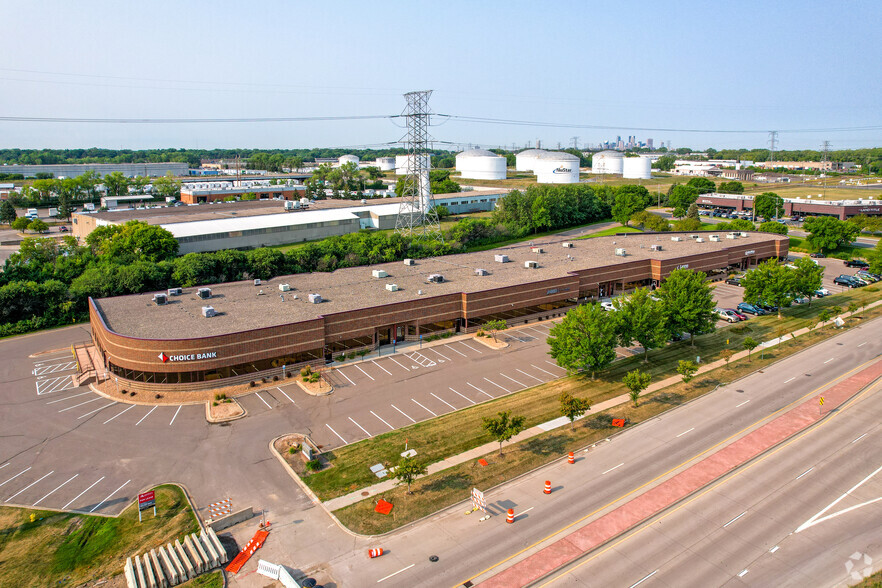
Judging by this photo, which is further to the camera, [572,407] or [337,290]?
[337,290]

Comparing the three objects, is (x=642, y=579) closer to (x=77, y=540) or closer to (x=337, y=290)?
(x=77, y=540)

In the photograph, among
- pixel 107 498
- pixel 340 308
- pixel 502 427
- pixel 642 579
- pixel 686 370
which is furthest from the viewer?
pixel 340 308

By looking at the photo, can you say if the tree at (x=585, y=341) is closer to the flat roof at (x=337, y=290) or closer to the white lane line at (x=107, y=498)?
the flat roof at (x=337, y=290)

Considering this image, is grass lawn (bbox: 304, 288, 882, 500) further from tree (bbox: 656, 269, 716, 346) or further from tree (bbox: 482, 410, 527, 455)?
tree (bbox: 482, 410, 527, 455)

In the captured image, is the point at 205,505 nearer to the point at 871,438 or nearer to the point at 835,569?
the point at 835,569

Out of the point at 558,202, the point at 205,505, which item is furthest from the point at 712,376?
the point at 558,202

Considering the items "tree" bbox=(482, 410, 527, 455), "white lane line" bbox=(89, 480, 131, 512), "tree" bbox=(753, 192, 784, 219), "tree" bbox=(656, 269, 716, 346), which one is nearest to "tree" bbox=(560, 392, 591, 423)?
A: "tree" bbox=(482, 410, 527, 455)

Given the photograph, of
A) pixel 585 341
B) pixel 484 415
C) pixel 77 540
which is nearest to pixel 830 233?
pixel 585 341
